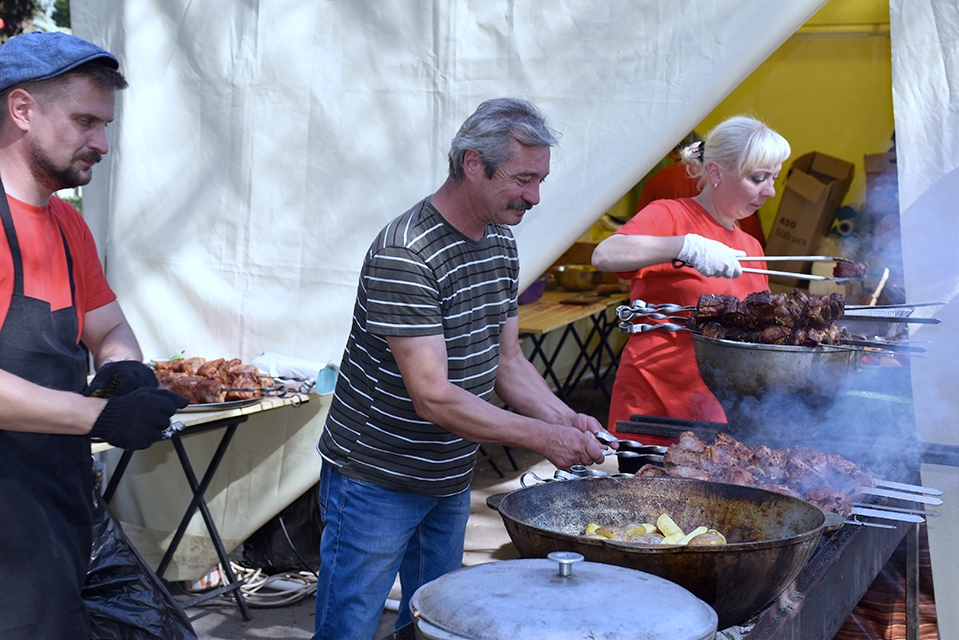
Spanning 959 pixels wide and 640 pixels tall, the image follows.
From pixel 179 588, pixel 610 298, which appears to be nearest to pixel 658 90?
pixel 179 588

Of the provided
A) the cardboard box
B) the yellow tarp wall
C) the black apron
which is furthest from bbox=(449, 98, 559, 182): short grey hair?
the cardboard box

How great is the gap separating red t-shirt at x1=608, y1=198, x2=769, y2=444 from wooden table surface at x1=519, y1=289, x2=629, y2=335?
206 cm

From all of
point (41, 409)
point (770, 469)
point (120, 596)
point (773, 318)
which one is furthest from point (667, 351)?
point (41, 409)

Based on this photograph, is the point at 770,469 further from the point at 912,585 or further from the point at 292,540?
the point at 292,540

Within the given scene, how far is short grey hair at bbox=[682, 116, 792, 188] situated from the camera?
316 cm

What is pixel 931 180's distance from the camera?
9.52 ft

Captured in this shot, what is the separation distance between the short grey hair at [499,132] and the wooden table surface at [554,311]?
3.18 meters

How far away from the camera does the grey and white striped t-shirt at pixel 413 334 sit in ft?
6.85

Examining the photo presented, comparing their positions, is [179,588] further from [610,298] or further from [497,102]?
[610,298]

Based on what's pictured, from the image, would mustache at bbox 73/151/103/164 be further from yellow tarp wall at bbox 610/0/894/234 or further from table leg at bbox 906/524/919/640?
yellow tarp wall at bbox 610/0/894/234

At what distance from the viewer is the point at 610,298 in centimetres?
698

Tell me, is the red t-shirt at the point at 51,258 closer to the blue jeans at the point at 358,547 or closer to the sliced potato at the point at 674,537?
the blue jeans at the point at 358,547

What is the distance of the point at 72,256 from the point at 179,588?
9.01 feet

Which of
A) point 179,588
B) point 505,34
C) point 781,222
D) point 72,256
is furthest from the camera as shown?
point 781,222
